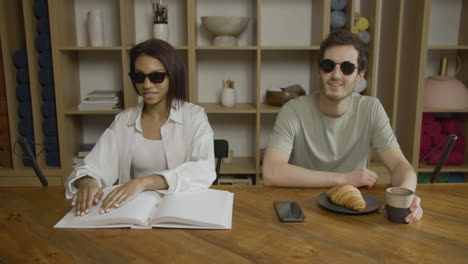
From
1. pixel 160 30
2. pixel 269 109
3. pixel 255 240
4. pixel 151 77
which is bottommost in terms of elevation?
pixel 255 240

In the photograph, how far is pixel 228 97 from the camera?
9.45 ft

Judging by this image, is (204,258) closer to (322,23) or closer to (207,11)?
(322,23)

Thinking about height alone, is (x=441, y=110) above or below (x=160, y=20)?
below

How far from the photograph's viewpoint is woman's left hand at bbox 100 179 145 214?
116 cm

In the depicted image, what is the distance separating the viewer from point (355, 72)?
1.66 metres

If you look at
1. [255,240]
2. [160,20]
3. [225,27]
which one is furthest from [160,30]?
[255,240]

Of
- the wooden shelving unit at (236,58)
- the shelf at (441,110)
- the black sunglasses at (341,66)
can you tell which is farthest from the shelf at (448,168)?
the black sunglasses at (341,66)

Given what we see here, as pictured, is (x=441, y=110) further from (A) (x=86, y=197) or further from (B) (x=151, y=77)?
(A) (x=86, y=197)

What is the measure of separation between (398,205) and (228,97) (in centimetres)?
192

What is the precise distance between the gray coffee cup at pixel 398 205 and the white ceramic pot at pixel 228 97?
6.16 feet

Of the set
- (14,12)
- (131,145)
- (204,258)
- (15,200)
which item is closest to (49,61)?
(14,12)

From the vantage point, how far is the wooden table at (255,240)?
0.91m

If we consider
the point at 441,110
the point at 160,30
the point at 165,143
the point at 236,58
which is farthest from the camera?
the point at 236,58

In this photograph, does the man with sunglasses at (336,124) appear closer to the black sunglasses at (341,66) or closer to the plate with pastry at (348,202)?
the black sunglasses at (341,66)
